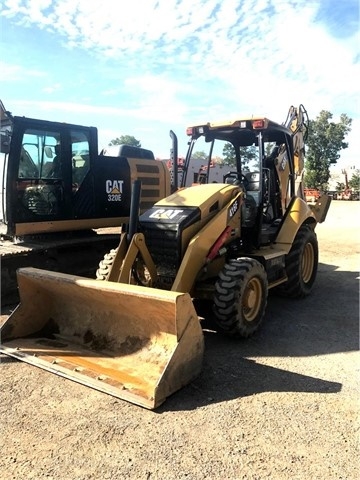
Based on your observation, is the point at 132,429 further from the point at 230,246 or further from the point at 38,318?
the point at 230,246

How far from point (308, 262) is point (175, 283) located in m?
3.24

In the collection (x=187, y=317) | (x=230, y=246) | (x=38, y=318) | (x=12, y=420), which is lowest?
(x=12, y=420)

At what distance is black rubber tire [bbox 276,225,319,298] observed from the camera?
254 inches

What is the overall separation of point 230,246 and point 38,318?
239cm

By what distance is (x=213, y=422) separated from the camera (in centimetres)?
329

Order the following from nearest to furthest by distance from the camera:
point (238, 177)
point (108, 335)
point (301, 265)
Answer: point (108, 335) → point (238, 177) → point (301, 265)

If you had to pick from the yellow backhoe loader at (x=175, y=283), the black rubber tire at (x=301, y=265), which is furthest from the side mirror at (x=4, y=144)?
the black rubber tire at (x=301, y=265)

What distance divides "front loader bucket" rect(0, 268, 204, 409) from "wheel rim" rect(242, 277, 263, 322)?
1132 millimetres

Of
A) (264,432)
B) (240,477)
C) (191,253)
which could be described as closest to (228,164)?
(191,253)

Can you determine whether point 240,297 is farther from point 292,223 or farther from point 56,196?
point 56,196

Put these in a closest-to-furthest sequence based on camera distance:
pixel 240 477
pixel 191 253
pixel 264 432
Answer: pixel 240 477, pixel 264 432, pixel 191 253

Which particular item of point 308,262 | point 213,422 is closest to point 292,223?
point 308,262

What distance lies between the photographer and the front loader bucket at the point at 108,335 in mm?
3688

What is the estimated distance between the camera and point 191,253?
190 inches
